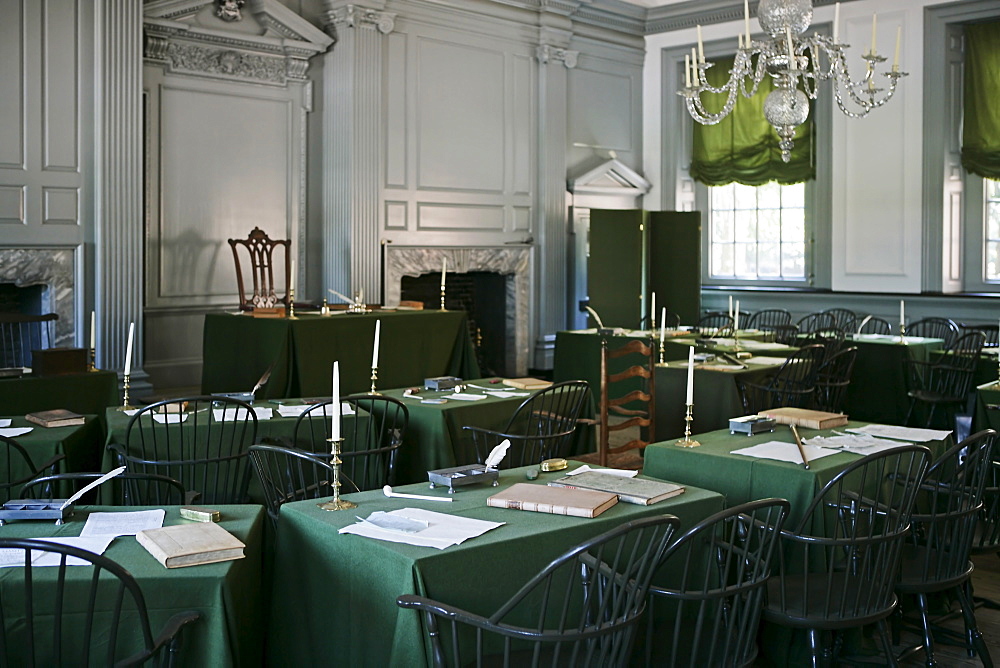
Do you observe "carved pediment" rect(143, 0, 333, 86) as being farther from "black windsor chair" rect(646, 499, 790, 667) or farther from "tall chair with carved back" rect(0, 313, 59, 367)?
"black windsor chair" rect(646, 499, 790, 667)

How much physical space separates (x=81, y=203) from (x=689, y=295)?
6325 mm

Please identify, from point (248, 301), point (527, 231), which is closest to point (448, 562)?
point (248, 301)

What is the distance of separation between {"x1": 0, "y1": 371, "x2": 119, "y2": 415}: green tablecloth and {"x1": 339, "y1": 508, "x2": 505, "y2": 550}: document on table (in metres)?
3.52

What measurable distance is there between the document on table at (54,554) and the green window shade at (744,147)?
1010cm

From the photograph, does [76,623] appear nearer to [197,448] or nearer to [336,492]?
[336,492]

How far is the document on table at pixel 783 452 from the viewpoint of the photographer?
148 inches

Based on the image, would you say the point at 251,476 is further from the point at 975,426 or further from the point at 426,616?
the point at 975,426

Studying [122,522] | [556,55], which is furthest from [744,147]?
[122,522]

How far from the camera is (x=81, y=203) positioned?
806cm

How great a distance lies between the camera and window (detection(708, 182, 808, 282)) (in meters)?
11.8

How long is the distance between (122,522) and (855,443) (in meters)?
2.72

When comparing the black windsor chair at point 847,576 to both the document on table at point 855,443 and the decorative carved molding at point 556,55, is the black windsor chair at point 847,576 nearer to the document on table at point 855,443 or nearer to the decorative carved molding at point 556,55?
the document on table at point 855,443

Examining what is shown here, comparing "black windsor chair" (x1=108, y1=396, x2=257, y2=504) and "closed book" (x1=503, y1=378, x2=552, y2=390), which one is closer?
"black windsor chair" (x1=108, y1=396, x2=257, y2=504)

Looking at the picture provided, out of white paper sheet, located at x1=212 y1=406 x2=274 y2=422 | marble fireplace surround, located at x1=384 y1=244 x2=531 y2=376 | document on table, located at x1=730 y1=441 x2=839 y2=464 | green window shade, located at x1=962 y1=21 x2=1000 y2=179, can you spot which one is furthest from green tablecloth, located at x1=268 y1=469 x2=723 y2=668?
green window shade, located at x1=962 y1=21 x2=1000 y2=179
